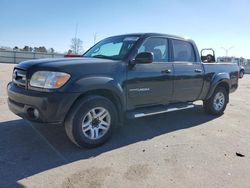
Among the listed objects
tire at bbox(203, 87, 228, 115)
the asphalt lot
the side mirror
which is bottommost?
the asphalt lot

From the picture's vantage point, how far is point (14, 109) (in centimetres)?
457

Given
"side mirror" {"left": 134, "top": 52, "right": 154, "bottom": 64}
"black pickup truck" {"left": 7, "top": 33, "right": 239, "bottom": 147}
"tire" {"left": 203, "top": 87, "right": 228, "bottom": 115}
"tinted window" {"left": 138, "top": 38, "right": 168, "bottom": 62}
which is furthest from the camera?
"tire" {"left": 203, "top": 87, "right": 228, "bottom": 115}

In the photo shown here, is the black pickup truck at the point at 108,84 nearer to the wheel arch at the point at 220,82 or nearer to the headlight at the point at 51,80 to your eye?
the headlight at the point at 51,80

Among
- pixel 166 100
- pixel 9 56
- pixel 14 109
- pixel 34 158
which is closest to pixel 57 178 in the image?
pixel 34 158

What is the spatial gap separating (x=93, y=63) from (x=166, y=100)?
2.02 metres

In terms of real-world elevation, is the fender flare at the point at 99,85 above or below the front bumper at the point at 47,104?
above

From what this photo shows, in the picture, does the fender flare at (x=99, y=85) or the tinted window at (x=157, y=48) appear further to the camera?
the tinted window at (x=157, y=48)

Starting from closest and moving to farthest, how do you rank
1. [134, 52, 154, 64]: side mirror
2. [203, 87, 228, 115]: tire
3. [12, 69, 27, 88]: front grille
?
[12, 69, 27, 88]: front grille < [134, 52, 154, 64]: side mirror < [203, 87, 228, 115]: tire

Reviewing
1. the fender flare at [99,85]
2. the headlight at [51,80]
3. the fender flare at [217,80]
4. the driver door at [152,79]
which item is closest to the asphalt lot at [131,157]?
the driver door at [152,79]

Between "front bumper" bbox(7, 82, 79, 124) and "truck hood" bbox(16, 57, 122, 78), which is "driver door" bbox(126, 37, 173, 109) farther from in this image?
"front bumper" bbox(7, 82, 79, 124)

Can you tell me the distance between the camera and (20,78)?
4.57 meters

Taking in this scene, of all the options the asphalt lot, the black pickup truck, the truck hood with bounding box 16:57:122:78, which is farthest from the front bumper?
the asphalt lot

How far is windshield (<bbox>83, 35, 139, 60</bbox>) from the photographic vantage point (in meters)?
5.35

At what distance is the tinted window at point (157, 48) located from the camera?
5.57 m
